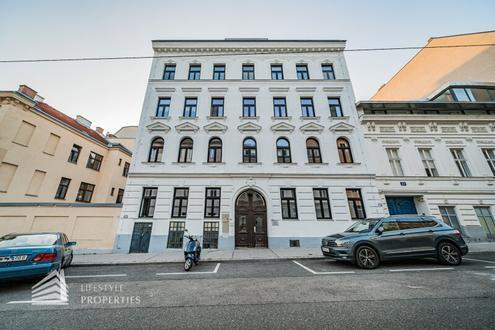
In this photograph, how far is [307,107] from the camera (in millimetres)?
14102

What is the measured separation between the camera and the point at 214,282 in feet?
16.8

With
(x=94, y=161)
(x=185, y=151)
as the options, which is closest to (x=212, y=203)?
(x=185, y=151)

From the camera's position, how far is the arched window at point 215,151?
492 inches

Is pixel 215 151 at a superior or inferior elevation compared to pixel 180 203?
superior

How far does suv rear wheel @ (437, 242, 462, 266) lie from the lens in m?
6.20

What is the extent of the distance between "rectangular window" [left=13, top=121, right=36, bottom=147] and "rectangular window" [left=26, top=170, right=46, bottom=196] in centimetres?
230

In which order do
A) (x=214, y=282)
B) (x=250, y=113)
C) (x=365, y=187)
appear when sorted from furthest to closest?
(x=250, y=113)
(x=365, y=187)
(x=214, y=282)

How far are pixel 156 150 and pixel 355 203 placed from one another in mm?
14360

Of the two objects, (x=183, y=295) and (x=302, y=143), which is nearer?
(x=183, y=295)

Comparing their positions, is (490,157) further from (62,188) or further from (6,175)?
(6,175)

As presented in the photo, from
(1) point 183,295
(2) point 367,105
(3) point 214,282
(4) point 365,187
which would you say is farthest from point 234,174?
(2) point 367,105

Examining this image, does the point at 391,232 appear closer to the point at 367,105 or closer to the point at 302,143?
the point at 302,143

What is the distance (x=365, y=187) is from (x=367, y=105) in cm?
707

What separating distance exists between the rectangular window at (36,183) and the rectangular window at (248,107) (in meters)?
16.9
